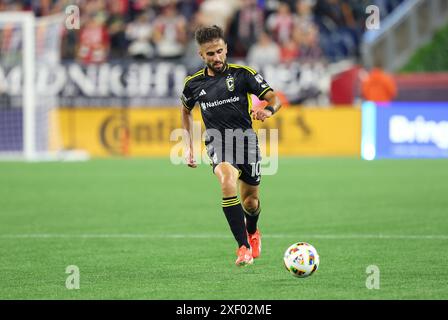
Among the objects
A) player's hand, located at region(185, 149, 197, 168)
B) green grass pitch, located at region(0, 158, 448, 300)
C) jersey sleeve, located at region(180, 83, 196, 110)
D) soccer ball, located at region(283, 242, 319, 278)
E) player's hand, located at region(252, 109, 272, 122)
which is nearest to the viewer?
green grass pitch, located at region(0, 158, 448, 300)

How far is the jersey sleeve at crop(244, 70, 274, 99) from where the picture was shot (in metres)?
8.80

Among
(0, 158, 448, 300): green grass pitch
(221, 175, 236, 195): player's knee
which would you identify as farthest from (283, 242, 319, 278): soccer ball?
(221, 175, 236, 195): player's knee

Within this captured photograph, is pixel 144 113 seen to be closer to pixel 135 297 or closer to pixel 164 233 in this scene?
pixel 164 233

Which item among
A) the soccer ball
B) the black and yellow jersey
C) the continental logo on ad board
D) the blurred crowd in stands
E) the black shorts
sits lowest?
the soccer ball

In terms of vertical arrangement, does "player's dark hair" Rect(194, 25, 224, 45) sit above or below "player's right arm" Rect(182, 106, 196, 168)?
above

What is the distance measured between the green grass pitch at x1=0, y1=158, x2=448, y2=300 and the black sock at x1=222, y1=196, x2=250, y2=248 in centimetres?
27

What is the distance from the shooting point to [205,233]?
36.5 feet

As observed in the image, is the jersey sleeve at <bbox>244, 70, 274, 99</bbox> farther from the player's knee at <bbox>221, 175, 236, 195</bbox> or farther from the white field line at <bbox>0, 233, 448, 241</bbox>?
the white field line at <bbox>0, 233, 448, 241</bbox>

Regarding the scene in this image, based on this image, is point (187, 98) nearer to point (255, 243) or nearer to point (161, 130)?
point (255, 243)

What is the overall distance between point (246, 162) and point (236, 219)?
2.04ft

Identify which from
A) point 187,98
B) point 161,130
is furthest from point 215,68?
point 161,130

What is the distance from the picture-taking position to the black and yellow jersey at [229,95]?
8.87m
